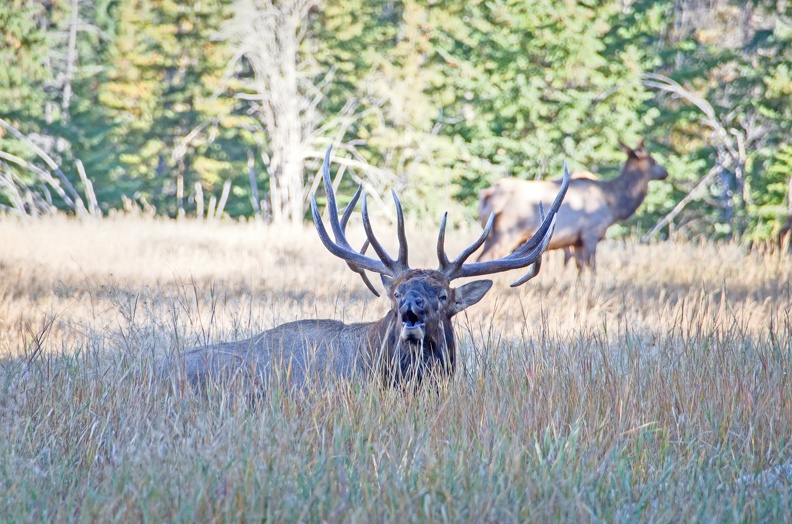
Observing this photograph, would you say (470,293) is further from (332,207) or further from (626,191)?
(626,191)

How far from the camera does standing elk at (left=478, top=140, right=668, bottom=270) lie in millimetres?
11750

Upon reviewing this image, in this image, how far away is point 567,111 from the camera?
21.6 meters

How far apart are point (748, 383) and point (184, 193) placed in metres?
25.2

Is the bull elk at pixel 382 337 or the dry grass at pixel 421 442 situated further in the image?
the bull elk at pixel 382 337

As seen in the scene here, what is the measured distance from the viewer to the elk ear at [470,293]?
17.7 feet

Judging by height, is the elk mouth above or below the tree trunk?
below

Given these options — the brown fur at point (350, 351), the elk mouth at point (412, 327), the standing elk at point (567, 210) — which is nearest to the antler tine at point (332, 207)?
the brown fur at point (350, 351)

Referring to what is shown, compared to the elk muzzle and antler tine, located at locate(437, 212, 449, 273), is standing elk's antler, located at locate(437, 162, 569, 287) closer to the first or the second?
antler tine, located at locate(437, 212, 449, 273)

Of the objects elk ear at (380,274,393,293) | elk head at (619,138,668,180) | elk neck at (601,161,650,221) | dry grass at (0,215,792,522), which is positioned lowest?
dry grass at (0,215,792,522)

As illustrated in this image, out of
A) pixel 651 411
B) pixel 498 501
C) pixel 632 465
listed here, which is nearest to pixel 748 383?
pixel 651 411

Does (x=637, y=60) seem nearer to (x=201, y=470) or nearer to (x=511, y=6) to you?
(x=511, y=6)

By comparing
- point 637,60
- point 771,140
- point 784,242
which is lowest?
point 784,242

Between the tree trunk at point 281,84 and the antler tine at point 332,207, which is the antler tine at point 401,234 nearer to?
the antler tine at point 332,207

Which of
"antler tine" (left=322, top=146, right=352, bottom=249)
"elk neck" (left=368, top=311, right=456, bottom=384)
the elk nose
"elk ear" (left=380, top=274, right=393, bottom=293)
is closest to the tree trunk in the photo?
"antler tine" (left=322, top=146, right=352, bottom=249)
